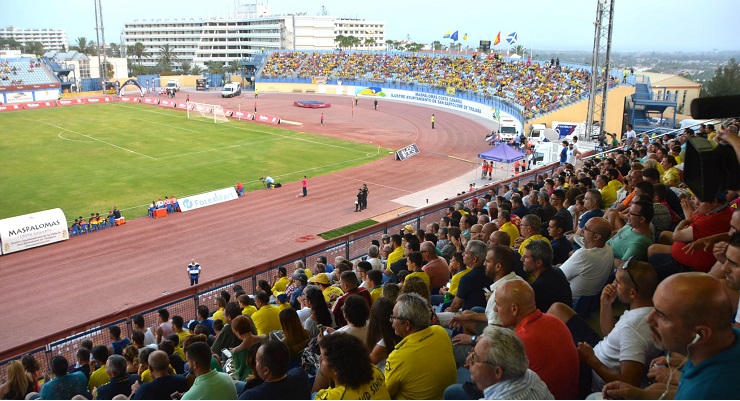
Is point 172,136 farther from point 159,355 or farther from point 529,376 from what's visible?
point 529,376

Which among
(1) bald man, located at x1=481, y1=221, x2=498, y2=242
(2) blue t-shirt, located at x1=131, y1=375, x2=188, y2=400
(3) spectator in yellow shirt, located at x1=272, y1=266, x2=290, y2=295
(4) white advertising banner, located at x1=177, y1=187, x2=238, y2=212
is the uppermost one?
(1) bald man, located at x1=481, y1=221, x2=498, y2=242

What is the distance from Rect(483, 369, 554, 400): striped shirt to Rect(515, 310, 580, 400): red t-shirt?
726 mm

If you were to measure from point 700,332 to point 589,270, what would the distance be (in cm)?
383

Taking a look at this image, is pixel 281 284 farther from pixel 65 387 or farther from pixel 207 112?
pixel 207 112

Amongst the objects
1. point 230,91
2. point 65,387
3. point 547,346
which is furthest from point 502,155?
point 230,91

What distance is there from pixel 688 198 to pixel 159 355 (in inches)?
295

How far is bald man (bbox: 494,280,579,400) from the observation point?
4594mm

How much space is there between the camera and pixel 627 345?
4.74 metres

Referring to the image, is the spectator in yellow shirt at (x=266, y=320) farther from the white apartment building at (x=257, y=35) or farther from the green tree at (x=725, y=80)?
the white apartment building at (x=257, y=35)

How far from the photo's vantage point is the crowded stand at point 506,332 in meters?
3.48

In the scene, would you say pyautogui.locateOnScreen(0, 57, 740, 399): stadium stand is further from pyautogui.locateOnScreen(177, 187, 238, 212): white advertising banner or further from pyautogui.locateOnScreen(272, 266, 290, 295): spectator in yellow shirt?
pyautogui.locateOnScreen(177, 187, 238, 212): white advertising banner

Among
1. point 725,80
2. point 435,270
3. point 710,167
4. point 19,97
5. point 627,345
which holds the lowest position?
point 19,97

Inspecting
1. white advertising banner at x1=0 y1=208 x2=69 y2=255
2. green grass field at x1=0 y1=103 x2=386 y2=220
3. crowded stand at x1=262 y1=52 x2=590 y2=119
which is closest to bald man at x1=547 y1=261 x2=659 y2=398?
white advertising banner at x1=0 y1=208 x2=69 y2=255

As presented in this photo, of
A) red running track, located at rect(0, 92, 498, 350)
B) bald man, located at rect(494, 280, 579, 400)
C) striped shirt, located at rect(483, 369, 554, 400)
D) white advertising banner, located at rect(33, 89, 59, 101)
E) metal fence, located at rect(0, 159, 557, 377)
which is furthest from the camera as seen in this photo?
white advertising banner, located at rect(33, 89, 59, 101)
